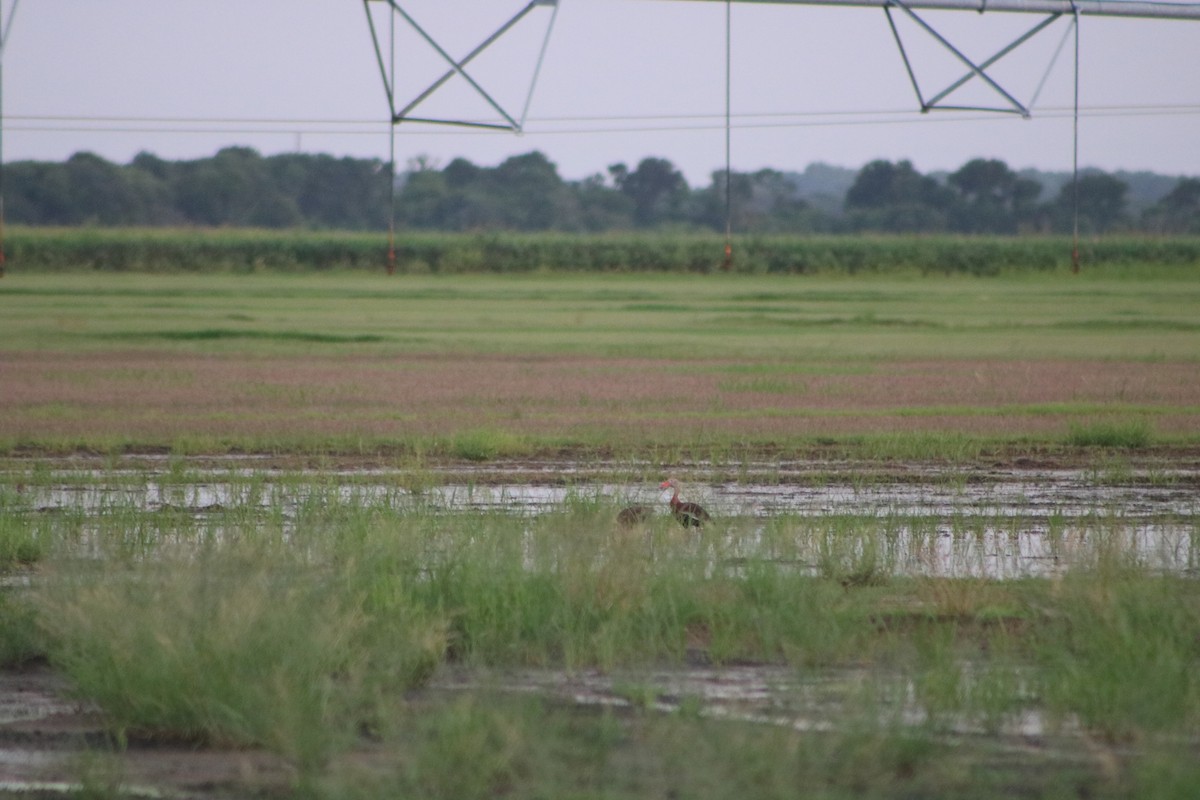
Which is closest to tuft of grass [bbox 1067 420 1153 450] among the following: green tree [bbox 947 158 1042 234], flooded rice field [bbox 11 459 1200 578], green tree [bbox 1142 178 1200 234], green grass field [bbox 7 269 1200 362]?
flooded rice field [bbox 11 459 1200 578]

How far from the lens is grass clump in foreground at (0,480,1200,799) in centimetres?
554

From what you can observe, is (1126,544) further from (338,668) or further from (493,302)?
(493,302)

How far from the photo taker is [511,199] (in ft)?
315

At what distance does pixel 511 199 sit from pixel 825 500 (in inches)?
3353

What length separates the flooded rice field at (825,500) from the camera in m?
9.82

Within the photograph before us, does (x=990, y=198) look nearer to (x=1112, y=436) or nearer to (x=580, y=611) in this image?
(x=1112, y=436)

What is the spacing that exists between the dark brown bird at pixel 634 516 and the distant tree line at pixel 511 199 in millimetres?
74254

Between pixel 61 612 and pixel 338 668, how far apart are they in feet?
4.70

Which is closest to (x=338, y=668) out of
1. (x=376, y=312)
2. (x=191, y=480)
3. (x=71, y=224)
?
(x=191, y=480)

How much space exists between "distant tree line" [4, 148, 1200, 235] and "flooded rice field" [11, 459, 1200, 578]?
70.2 m

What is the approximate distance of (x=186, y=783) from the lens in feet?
18.9

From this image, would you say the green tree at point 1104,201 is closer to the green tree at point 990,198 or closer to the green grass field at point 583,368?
the green tree at point 990,198

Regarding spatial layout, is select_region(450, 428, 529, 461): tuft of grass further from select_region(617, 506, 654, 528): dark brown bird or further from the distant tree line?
the distant tree line

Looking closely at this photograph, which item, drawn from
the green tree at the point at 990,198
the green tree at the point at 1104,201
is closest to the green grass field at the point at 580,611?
the green tree at the point at 990,198
